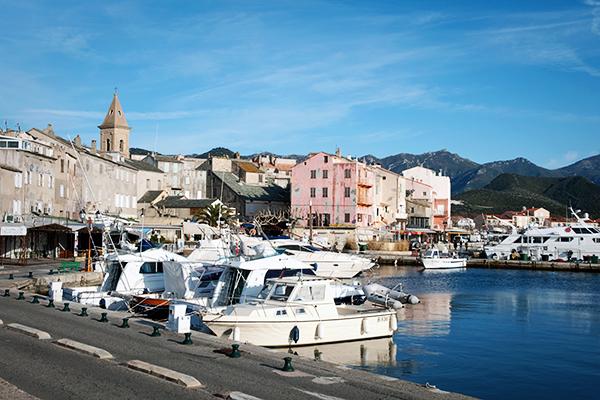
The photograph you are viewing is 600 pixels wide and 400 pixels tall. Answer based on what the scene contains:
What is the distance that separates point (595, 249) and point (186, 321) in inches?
2348

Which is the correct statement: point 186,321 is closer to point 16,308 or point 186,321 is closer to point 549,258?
point 16,308

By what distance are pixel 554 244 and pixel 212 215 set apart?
133ft

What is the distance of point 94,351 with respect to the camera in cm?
1434

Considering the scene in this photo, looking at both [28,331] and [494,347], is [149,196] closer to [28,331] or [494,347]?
[494,347]

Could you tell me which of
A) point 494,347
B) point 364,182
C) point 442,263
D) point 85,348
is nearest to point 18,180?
point 85,348

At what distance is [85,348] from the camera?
1464 centimetres

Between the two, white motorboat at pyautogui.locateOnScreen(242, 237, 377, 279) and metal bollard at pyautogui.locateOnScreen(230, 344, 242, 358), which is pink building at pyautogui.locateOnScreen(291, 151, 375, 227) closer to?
white motorboat at pyautogui.locateOnScreen(242, 237, 377, 279)

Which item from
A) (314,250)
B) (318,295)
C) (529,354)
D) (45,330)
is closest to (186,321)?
(45,330)

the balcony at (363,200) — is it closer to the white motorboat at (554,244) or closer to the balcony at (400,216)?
the balcony at (400,216)

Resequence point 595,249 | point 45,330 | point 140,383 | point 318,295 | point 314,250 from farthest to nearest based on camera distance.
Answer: point 595,249, point 314,250, point 318,295, point 45,330, point 140,383

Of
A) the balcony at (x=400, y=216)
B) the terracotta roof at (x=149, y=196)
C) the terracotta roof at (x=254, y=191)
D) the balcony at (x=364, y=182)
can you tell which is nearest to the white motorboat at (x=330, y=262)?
the balcony at (x=364, y=182)

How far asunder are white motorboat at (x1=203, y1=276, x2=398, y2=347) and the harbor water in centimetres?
52

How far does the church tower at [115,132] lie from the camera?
92000mm

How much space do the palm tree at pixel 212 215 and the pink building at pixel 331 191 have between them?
504 inches
